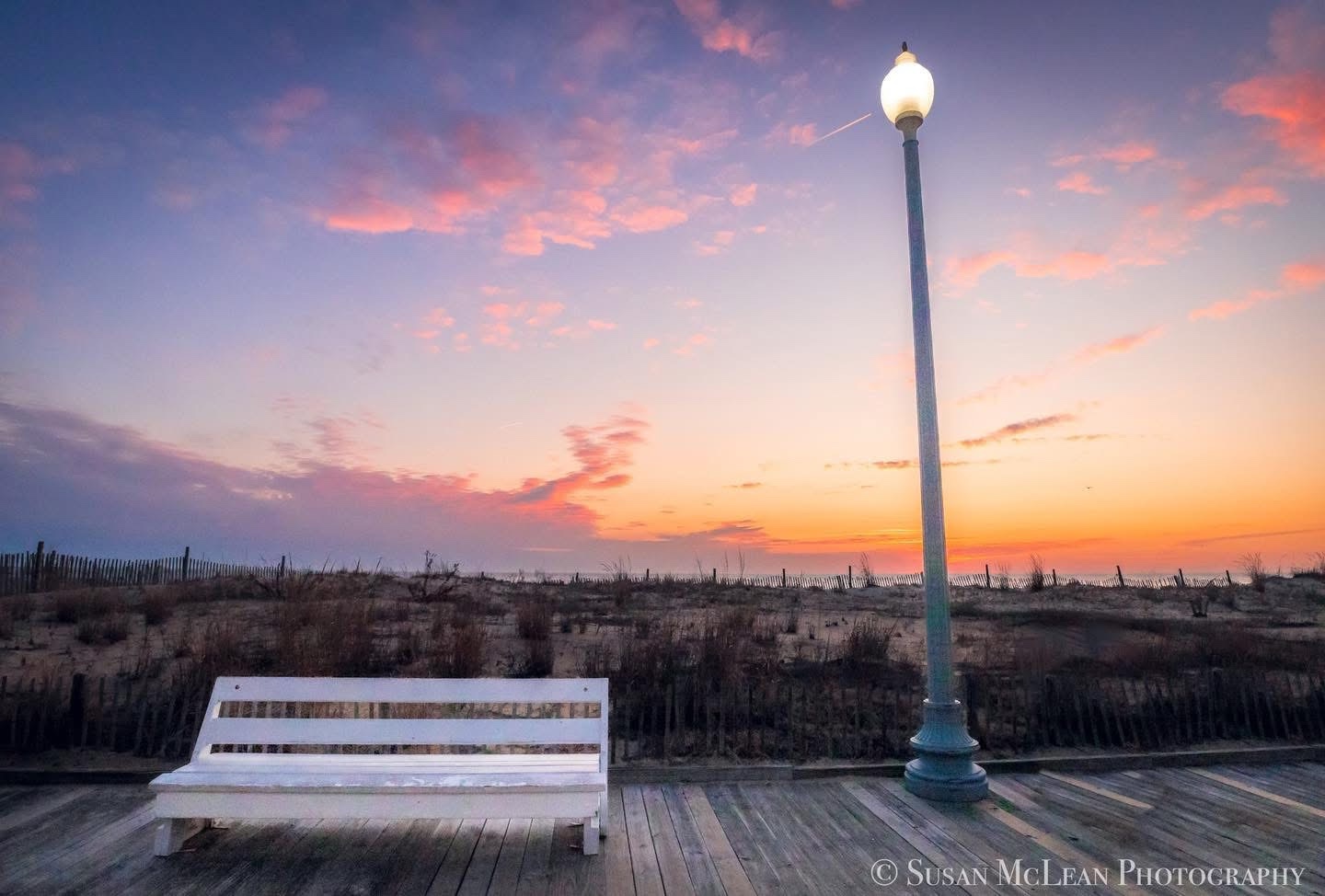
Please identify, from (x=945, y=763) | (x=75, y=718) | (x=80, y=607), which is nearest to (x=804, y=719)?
(x=945, y=763)

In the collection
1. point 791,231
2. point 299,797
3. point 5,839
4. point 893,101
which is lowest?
point 5,839

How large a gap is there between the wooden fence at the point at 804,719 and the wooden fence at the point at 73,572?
381 inches

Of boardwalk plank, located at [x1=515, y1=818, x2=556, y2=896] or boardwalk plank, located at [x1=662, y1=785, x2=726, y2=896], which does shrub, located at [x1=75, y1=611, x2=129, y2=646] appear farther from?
boardwalk plank, located at [x1=662, y1=785, x2=726, y2=896]

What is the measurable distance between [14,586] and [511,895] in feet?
58.0

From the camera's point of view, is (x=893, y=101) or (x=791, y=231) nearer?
(x=893, y=101)

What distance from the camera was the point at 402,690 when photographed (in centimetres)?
355

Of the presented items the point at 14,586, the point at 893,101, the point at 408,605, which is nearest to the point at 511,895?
the point at 893,101

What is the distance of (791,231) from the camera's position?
309 inches

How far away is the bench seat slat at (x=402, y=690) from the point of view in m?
3.49

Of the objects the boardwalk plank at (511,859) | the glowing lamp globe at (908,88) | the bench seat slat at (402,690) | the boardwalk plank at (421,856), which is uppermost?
the glowing lamp globe at (908,88)

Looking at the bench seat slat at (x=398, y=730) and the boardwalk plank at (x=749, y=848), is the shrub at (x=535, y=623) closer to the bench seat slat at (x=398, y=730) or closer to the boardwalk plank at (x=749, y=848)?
the boardwalk plank at (x=749, y=848)

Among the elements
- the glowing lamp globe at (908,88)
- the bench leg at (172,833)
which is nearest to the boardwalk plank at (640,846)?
the bench leg at (172,833)

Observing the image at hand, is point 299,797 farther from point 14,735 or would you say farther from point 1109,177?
Answer: point 1109,177

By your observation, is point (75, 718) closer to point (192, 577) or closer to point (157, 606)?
point (157, 606)
